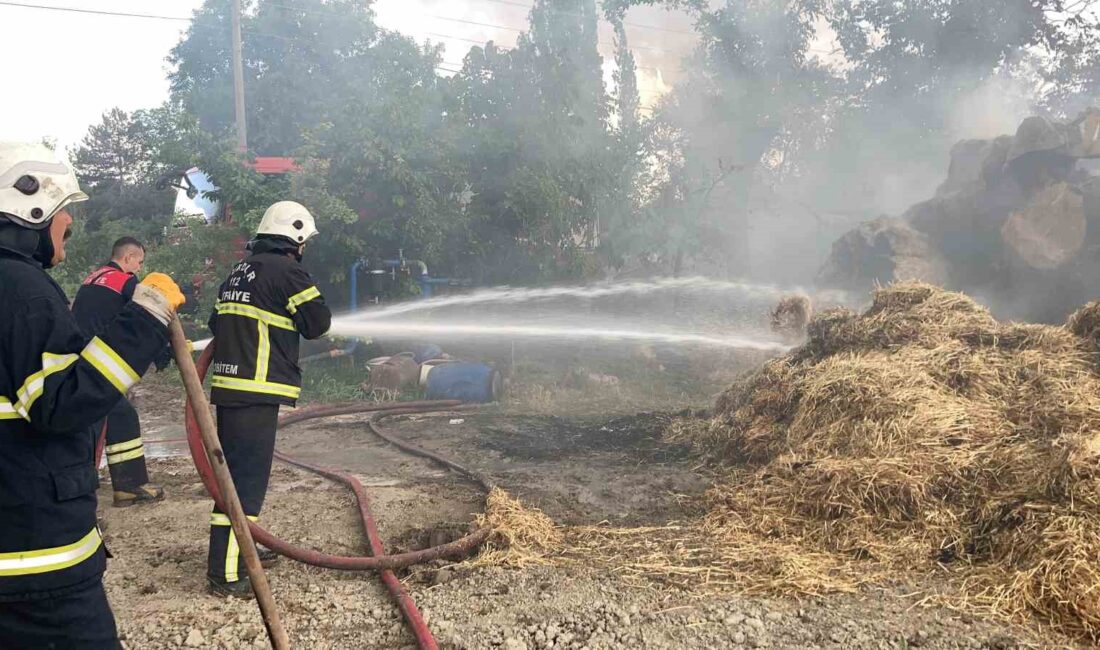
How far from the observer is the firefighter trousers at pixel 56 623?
1.98 metres

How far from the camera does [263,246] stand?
4105mm

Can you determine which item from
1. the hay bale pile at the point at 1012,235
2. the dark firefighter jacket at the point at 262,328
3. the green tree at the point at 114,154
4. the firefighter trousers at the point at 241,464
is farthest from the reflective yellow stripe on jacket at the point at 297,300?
the green tree at the point at 114,154

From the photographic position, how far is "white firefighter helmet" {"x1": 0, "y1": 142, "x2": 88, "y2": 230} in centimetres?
204

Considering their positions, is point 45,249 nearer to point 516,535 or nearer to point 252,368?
point 252,368

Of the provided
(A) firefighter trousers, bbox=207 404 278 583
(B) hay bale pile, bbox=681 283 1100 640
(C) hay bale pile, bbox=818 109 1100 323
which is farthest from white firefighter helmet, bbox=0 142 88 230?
(C) hay bale pile, bbox=818 109 1100 323

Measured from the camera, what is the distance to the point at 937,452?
15.3 ft

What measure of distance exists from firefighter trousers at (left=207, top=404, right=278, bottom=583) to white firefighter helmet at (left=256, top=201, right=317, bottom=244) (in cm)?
93

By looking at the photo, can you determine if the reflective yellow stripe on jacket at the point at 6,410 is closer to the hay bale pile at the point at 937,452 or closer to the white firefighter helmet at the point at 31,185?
the white firefighter helmet at the point at 31,185

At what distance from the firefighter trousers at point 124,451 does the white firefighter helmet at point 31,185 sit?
341 centimetres

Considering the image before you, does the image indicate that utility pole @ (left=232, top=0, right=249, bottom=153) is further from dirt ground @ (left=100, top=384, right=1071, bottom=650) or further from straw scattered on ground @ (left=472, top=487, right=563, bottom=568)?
straw scattered on ground @ (left=472, top=487, right=563, bottom=568)

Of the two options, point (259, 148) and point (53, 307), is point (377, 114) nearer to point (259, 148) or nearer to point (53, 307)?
point (53, 307)

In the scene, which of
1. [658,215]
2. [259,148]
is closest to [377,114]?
[658,215]

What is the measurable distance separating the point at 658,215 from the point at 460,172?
4525mm

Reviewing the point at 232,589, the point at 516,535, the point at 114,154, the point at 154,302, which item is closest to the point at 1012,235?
the point at 516,535
